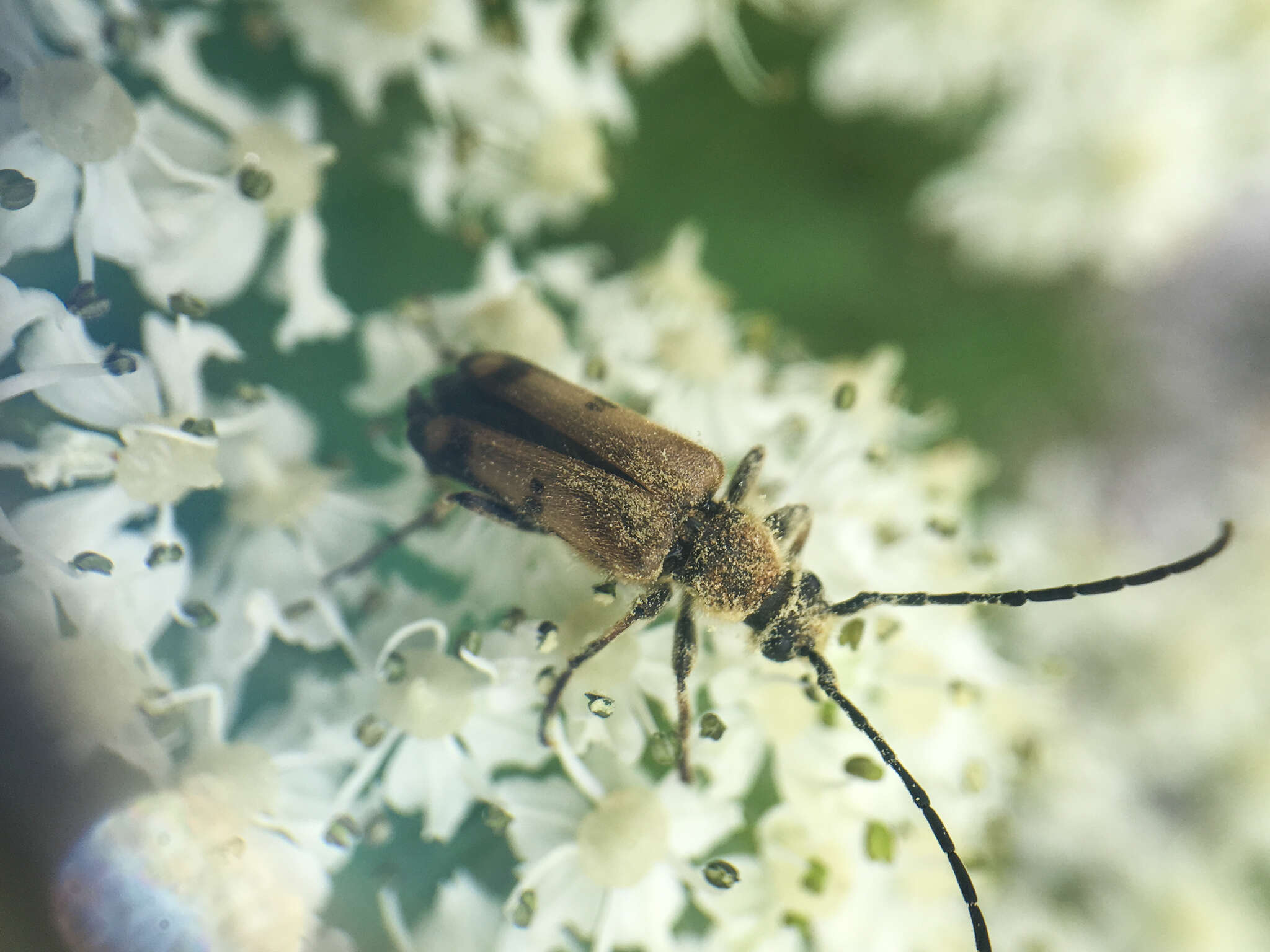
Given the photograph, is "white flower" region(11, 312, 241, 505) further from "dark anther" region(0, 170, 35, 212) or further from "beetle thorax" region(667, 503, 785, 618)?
"beetle thorax" region(667, 503, 785, 618)

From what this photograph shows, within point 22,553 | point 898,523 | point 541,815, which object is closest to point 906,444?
point 898,523

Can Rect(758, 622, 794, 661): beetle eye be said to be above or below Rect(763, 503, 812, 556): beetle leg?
below

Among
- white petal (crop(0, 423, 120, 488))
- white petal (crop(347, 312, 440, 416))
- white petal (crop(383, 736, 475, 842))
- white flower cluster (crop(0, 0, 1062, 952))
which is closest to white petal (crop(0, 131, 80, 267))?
white flower cluster (crop(0, 0, 1062, 952))

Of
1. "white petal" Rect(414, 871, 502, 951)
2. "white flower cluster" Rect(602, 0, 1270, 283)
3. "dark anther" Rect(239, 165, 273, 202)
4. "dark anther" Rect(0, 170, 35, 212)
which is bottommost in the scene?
"white petal" Rect(414, 871, 502, 951)

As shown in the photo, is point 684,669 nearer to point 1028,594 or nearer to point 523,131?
point 1028,594

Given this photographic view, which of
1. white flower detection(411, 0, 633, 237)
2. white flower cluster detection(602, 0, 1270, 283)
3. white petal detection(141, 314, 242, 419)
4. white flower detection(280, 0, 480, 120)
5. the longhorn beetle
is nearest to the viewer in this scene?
white petal detection(141, 314, 242, 419)

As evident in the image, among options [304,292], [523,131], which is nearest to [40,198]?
[304,292]

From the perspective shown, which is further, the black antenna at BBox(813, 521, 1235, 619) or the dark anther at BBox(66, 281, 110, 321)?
the black antenna at BBox(813, 521, 1235, 619)

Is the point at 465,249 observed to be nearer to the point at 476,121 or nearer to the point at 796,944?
the point at 476,121
